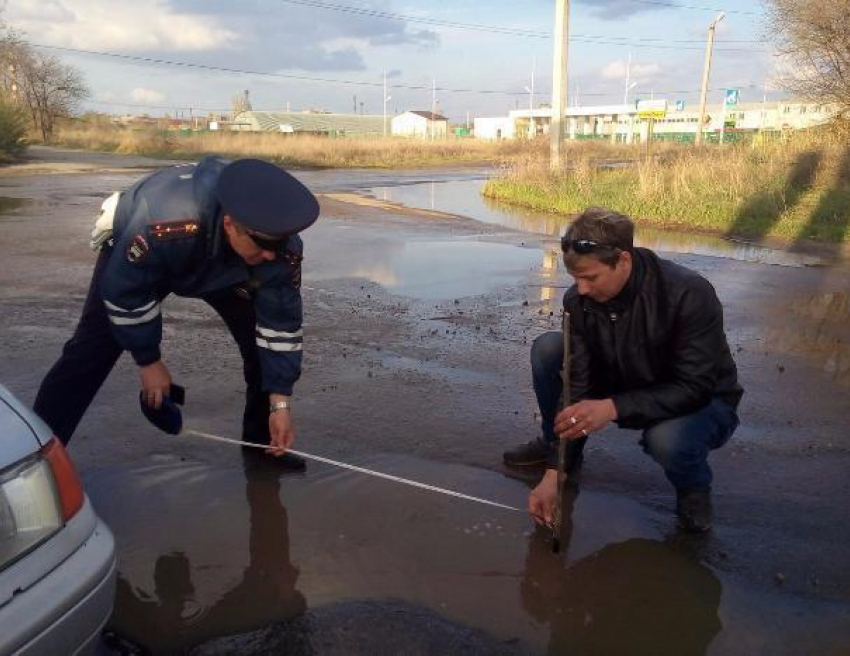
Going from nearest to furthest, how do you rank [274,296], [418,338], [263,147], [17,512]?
[17,512] → [274,296] → [418,338] → [263,147]

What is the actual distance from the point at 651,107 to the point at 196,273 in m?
49.9

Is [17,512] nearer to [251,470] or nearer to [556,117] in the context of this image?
[251,470]

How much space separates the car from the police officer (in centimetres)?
85

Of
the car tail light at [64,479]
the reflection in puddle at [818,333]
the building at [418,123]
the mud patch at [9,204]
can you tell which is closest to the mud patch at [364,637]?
the car tail light at [64,479]

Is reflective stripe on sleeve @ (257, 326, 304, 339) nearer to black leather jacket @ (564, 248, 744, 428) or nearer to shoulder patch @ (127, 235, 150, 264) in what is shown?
shoulder patch @ (127, 235, 150, 264)

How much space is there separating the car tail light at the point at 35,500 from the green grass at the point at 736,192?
39.7 feet

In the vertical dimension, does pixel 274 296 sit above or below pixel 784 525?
above

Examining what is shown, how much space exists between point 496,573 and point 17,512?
5.55ft

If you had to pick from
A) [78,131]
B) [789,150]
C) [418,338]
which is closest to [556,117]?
[789,150]

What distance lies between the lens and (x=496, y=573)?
2.74 metres

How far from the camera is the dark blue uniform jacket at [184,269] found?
270 centimetres

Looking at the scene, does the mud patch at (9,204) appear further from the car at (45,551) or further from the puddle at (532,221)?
the car at (45,551)

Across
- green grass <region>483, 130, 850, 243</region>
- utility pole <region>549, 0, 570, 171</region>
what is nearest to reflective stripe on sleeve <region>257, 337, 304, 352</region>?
green grass <region>483, 130, 850, 243</region>

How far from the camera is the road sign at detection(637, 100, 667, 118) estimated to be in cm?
4788
